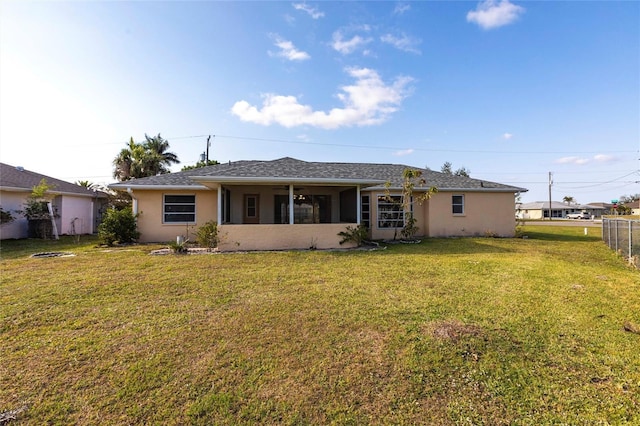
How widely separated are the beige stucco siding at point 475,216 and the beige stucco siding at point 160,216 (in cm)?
1170

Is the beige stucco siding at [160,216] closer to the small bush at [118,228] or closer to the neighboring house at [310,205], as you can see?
the neighboring house at [310,205]

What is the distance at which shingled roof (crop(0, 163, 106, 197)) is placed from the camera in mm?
15137

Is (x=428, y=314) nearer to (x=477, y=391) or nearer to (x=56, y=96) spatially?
(x=477, y=391)

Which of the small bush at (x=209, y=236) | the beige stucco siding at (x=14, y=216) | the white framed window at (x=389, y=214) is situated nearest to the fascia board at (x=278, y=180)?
the small bush at (x=209, y=236)

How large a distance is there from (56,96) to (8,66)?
1.52 meters

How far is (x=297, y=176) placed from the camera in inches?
446

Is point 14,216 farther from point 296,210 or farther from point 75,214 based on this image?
point 296,210

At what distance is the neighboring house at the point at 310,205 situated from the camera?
11.8 metres

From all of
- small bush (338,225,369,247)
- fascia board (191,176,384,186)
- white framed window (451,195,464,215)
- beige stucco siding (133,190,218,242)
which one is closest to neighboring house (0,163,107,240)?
beige stucco siding (133,190,218,242)

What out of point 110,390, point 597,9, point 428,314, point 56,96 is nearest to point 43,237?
point 56,96

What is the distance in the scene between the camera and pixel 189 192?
14297mm

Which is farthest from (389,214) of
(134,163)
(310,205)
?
(134,163)

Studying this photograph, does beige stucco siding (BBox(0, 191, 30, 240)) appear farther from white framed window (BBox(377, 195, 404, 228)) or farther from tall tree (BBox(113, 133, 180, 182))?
white framed window (BBox(377, 195, 404, 228))

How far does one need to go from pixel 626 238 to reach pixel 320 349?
11946 millimetres
